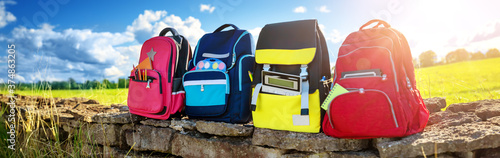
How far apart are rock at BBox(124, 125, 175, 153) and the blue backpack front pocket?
40 centimetres

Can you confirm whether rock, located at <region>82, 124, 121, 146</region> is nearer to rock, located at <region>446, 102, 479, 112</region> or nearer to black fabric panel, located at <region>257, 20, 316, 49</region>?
black fabric panel, located at <region>257, 20, 316, 49</region>

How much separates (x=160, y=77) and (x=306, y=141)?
1574 mm

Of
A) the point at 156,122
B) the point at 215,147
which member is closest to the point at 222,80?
the point at 215,147

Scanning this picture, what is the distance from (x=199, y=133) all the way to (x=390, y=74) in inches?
70.2

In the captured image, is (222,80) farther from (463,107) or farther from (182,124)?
(463,107)

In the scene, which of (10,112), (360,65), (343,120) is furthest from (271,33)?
(10,112)

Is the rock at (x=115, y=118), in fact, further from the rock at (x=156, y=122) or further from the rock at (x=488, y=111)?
the rock at (x=488, y=111)

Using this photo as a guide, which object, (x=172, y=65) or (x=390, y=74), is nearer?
(x=390, y=74)

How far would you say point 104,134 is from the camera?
326 centimetres

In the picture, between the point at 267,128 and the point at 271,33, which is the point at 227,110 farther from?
the point at 271,33

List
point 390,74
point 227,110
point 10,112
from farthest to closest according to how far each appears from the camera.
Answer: point 10,112 → point 227,110 → point 390,74

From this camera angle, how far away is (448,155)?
1834 mm

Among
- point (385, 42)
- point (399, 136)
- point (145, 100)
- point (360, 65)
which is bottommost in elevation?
point (399, 136)

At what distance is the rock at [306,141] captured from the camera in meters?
2.07
